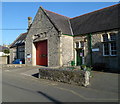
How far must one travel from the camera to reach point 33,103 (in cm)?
483

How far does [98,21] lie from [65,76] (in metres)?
9.65

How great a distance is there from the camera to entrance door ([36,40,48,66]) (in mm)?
18094

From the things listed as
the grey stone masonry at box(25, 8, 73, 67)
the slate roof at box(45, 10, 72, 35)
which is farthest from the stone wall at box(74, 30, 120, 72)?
the slate roof at box(45, 10, 72, 35)

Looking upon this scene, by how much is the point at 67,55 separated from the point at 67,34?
9.23 ft

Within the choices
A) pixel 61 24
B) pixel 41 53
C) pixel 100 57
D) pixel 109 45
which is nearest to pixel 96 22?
pixel 109 45

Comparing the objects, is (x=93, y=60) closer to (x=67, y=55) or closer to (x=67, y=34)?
(x=67, y=55)

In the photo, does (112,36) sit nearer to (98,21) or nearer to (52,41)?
(98,21)

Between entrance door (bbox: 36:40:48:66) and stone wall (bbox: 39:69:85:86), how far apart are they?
302 inches

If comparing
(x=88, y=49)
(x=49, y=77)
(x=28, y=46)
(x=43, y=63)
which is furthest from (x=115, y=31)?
(x=28, y=46)

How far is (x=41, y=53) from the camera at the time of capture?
18891 millimetres

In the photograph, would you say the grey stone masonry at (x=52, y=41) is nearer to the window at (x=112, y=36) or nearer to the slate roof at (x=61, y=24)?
the slate roof at (x=61, y=24)

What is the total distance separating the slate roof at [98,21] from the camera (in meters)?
13.6

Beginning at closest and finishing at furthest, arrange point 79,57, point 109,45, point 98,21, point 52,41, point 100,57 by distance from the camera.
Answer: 1. point 109,45
2. point 100,57
3. point 98,21
4. point 52,41
5. point 79,57

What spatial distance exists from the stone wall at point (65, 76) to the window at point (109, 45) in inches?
259
